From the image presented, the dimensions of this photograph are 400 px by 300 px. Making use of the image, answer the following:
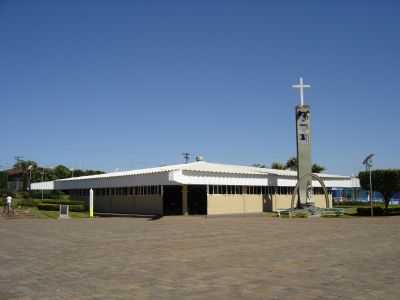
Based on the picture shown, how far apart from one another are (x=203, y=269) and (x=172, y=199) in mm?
30238

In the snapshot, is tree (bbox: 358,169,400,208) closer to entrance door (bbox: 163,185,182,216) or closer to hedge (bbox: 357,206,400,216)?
hedge (bbox: 357,206,400,216)

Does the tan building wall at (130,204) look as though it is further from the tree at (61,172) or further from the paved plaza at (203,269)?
the tree at (61,172)

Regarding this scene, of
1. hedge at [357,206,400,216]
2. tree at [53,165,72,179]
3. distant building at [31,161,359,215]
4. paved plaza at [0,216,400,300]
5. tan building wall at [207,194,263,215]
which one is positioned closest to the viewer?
paved plaza at [0,216,400,300]

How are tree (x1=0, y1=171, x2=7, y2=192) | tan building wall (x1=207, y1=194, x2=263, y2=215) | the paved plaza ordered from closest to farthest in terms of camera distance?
the paved plaza → tan building wall (x1=207, y1=194, x2=263, y2=215) → tree (x1=0, y1=171, x2=7, y2=192)

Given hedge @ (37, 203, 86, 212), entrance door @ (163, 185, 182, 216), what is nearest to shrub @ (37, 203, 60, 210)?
hedge @ (37, 203, 86, 212)

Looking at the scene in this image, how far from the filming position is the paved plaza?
8.43m

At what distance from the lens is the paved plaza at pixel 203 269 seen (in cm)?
843

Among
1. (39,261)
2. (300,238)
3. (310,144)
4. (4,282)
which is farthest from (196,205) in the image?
(4,282)

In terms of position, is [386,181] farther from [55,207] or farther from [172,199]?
[55,207]

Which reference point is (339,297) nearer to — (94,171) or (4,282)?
Result: (4,282)

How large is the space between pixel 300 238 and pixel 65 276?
1075 cm

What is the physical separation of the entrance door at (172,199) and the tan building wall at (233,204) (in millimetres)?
3259

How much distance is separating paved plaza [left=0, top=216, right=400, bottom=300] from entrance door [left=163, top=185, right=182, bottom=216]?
75.0ft

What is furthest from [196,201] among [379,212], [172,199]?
[379,212]
